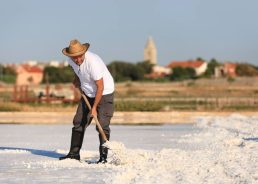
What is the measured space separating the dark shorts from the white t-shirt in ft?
0.26

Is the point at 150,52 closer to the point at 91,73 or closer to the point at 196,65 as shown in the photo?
the point at 196,65

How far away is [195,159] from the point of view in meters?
6.82

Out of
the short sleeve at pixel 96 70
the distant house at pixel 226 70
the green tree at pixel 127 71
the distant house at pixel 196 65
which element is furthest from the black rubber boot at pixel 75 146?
the distant house at pixel 196 65

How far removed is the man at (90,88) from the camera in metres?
6.80

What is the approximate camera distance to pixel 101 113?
7.09m

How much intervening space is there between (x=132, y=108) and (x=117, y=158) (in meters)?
13.8

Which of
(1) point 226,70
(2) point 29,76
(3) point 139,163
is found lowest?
(2) point 29,76

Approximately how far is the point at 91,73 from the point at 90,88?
25 centimetres

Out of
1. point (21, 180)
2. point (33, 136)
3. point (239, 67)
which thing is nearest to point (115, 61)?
point (239, 67)

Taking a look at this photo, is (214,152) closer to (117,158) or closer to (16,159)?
(117,158)

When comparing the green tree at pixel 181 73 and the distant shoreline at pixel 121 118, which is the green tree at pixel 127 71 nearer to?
the green tree at pixel 181 73

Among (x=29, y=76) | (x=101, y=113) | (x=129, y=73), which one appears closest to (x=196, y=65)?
(x=129, y=73)

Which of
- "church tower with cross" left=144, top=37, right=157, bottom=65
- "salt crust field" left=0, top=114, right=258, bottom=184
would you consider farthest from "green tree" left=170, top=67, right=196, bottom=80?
"salt crust field" left=0, top=114, right=258, bottom=184

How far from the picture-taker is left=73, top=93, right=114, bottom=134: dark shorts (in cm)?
709
